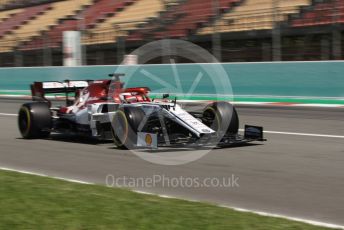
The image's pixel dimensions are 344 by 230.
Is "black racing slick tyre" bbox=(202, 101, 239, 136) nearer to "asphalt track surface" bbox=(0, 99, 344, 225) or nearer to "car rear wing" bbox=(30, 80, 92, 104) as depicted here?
"asphalt track surface" bbox=(0, 99, 344, 225)

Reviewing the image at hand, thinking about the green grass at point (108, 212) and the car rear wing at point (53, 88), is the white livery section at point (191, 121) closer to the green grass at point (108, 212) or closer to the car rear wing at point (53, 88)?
the green grass at point (108, 212)

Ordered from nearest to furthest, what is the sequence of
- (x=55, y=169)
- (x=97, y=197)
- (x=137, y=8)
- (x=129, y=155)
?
(x=97, y=197) < (x=55, y=169) < (x=129, y=155) < (x=137, y=8)

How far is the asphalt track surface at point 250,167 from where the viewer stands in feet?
18.4

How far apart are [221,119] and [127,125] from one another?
143 cm

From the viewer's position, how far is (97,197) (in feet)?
18.2

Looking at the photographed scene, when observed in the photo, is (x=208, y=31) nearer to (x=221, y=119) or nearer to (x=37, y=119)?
(x=37, y=119)

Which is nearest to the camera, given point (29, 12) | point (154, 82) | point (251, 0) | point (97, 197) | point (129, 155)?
point (97, 197)

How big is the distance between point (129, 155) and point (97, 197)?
9.97 ft

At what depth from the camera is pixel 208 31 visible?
2069 cm

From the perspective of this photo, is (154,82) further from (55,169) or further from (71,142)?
(55,169)

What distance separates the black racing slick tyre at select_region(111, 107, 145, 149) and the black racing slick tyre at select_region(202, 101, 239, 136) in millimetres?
1053

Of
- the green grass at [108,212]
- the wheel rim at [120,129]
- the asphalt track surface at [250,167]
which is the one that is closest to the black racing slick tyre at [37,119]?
the asphalt track surface at [250,167]

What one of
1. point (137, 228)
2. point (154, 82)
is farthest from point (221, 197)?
point (154, 82)

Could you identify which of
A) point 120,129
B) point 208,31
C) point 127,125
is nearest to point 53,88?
point 120,129
